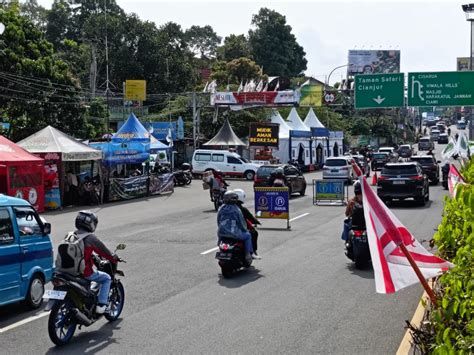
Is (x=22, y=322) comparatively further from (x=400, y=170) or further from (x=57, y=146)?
(x=400, y=170)

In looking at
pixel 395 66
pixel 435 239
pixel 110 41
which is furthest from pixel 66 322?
pixel 395 66

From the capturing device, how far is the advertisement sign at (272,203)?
19.5 metres

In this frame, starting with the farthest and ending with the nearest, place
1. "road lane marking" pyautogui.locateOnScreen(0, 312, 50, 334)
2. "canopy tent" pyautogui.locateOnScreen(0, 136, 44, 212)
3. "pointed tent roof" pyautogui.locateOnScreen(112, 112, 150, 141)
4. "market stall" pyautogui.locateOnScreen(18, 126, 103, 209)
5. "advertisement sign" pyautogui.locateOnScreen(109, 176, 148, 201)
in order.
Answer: "pointed tent roof" pyautogui.locateOnScreen(112, 112, 150, 141) → "advertisement sign" pyautogui.locateOnScreen(109, 176, 148, 201) → "market stall" pyautogui.locateOnScreen(18, 126, 103, 209) → "canopy tent" pyautogui.locateOnScreen(0, 136, 44, 212) → "road lane marking" pyautogui.locateOnScreen(0, 312, 50, 334)

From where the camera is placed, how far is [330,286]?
37.4 ft

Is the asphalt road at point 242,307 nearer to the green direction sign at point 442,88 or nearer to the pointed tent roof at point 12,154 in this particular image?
Answer: the pointed tent roof at point 12,154

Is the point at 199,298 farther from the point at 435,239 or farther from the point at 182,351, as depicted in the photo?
the point at 435,239

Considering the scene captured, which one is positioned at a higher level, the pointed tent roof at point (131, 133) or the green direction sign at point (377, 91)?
the green direction sign at point (377, 91)

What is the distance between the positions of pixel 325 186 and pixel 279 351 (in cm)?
2055

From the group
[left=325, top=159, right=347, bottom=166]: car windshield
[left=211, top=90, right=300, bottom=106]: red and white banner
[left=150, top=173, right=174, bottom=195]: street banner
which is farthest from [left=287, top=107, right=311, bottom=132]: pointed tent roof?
[left=150, top=173, right=174, bottom=195]: street banner

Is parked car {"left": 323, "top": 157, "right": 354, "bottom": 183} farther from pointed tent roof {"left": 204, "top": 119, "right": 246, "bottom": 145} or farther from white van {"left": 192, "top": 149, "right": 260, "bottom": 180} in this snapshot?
pointed tent roof {"left": 204, "top": 119, "right": 246, "bottom": 145}

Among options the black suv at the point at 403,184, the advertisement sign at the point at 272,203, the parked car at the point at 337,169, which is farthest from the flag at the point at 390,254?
the parked car at the point at 337,169

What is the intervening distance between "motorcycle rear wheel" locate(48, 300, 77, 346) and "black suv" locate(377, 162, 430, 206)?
64.6 ft

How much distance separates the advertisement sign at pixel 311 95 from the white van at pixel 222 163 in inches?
287

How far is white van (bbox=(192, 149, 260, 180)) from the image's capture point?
46.8 m
